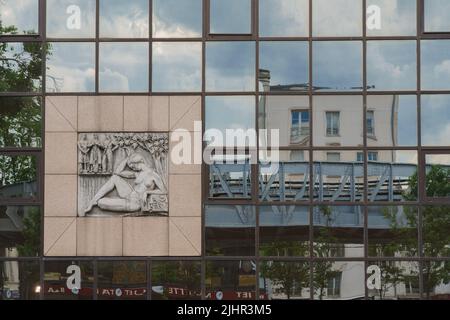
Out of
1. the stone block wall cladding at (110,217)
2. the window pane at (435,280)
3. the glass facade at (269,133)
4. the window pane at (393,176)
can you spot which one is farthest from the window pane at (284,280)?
the window pane at (435,280)

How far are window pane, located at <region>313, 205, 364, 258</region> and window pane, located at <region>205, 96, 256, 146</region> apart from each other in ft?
7.42

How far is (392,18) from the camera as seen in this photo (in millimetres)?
24016

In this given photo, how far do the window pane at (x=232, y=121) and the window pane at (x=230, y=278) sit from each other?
2628 millimetres

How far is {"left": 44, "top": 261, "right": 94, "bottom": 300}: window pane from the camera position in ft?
78.0

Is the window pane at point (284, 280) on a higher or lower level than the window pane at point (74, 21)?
lower

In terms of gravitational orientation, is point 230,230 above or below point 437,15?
below

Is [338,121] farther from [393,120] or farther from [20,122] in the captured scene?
[20,122]

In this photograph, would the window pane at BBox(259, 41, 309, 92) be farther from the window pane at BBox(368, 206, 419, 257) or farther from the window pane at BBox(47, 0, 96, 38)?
the window pane at BBox(47, 0, 96, 38)

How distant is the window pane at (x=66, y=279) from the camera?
2377 centimetres

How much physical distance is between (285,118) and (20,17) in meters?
6.26

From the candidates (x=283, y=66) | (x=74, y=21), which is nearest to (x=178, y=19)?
(x=74, y=21)

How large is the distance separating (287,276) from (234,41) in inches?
207

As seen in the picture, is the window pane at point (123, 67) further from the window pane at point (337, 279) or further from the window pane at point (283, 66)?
the window pane at point (337, 279)

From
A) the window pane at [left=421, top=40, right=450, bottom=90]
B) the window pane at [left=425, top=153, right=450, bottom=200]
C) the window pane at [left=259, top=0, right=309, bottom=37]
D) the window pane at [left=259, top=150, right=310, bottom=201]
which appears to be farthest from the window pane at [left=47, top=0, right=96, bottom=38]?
the window pane at [left=425, top=153, right=450, bottom=200]
